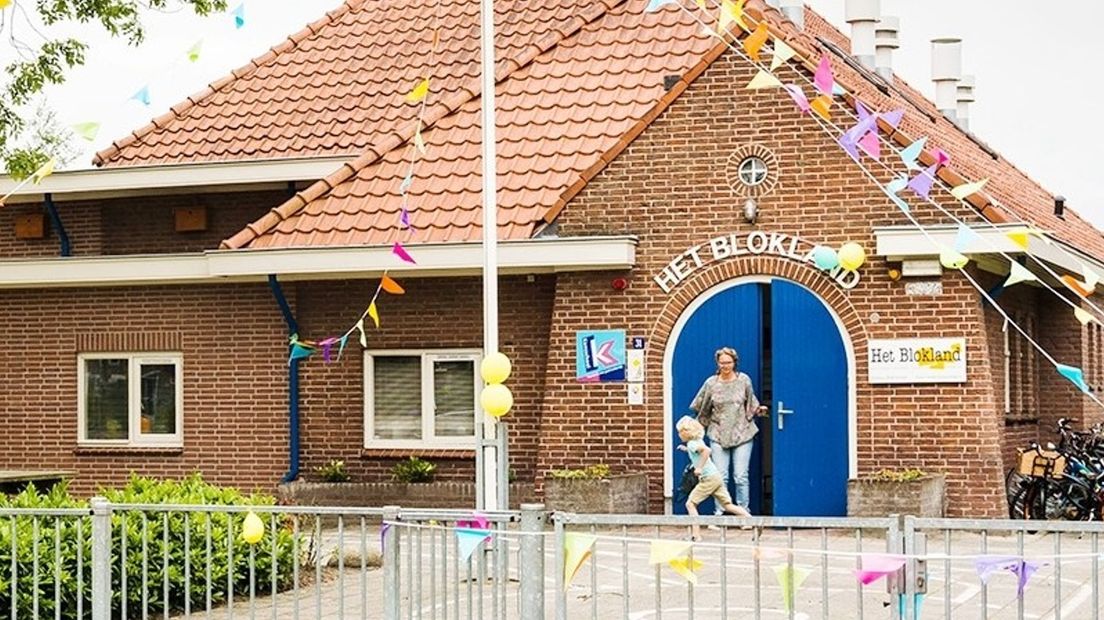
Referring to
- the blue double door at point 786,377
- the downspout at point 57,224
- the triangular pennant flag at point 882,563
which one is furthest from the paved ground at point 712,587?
the downspout at point 57,224

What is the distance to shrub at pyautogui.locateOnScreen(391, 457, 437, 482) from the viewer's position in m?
23.4

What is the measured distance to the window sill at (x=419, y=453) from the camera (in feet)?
77.3

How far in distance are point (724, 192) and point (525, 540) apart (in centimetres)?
1182

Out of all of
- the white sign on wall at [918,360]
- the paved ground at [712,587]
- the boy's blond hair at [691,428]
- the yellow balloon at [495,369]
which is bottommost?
the paved ground at [712,587]

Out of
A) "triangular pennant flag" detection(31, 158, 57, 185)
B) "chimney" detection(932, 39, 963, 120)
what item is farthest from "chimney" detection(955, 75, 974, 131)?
"triangular pennant flag" detection(31, 158, 57, 185)

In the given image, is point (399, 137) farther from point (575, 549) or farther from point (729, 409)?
point (575, 549)

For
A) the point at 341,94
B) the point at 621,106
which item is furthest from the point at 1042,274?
the point at 341,94

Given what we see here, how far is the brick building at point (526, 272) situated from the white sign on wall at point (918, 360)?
0.05 m

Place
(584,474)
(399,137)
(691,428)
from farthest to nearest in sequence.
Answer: (399,137) < (584,474) < (691,428)

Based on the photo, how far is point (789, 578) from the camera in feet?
30.1

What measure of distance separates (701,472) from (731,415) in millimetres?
1090

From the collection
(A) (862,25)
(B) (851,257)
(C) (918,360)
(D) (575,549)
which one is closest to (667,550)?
(D) (575,549)

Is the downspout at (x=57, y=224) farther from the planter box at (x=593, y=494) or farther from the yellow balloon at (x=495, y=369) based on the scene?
the yellow balloon at (x=495, y=369)

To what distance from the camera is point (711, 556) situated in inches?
429
